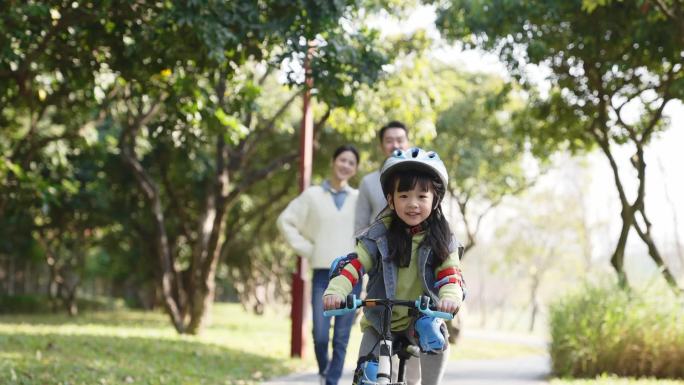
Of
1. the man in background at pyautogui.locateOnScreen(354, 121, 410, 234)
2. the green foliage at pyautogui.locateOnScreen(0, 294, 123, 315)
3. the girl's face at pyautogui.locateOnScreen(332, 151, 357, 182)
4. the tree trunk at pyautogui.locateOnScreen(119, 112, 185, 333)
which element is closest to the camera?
the man in background at pyautogui.locateOnScreen(354, 121, 410, 234)

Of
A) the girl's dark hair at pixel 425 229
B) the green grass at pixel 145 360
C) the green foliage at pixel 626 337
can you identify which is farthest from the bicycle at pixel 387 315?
the green foliage at pixel 626 337

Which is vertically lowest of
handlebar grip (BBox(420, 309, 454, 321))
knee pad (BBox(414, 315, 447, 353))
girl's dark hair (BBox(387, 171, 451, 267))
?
knee pad (BBox(414, 315, 447, 353))

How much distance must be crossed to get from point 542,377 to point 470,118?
41.6 ft

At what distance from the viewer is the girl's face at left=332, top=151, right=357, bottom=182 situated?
7109mm

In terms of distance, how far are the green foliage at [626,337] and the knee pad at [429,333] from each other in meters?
6.42

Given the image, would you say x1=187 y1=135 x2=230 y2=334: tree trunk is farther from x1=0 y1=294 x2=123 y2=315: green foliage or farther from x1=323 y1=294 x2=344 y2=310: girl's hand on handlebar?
x1=0 y1=294 x2=123 y2=315: green foliage

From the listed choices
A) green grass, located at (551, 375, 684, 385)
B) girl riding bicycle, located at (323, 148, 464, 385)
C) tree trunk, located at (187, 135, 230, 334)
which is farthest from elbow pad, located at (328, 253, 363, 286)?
tree trunk, located at (187, 135, 230, 334)

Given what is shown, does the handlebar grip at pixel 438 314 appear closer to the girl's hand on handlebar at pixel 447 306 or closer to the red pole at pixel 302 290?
the girl's hand on handlebar at pixel 447 306

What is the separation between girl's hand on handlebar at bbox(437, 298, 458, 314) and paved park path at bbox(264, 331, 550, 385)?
5.22 m

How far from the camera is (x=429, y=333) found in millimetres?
3812

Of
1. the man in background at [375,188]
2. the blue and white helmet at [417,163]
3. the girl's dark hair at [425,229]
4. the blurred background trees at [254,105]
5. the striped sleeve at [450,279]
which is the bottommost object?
the striped sleeve at [450,279]

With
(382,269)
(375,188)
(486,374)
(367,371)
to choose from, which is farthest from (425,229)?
(486,374)

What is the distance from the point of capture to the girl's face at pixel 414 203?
Result: 152 inches

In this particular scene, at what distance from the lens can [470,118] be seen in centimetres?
2211
